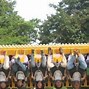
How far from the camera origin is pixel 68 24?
81.1ft

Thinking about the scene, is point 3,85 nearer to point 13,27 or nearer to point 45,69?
point 45,69

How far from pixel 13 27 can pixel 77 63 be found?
655 inches

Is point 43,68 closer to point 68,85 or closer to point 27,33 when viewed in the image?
point 68,85

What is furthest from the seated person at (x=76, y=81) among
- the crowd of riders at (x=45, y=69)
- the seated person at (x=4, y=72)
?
the seated person at (x=4, y=72)

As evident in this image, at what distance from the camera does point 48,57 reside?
31.2 ft

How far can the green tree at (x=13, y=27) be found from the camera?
2417 cm

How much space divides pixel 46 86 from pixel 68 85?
1.68 ft

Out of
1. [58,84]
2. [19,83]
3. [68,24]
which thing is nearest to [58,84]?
[58,84]

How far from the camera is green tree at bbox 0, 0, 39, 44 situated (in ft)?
79.3

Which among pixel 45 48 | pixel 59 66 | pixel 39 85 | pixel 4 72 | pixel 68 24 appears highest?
pixel 68 24

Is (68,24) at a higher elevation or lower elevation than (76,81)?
higher

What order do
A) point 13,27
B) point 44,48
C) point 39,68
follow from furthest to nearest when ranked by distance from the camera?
point 13,27 < point 44,48 < point 39,68

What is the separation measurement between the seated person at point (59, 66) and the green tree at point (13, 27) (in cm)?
1364

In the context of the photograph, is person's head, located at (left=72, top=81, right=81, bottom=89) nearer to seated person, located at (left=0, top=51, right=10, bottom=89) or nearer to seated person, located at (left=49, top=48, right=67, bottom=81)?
seated person, located at (left=49, top=48, right=67, bottom=81)
